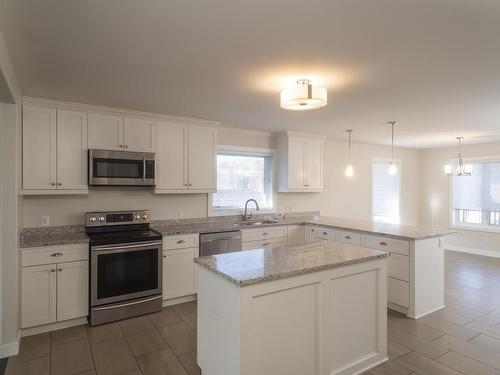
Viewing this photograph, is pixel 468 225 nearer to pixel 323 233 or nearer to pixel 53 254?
pixel 323 233

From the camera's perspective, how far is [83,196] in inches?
146

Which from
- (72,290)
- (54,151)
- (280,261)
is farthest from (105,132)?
(280,261)

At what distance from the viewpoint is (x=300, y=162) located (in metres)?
5.25

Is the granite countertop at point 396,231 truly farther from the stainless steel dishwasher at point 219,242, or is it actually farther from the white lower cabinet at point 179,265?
the white lower cabinet at point 179,265

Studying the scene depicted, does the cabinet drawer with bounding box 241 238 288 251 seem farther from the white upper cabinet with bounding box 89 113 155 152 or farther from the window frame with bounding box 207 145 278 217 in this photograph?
the white upper cabinet with bounding box 89 113 155 152

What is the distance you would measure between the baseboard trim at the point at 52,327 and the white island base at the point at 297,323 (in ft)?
5.73

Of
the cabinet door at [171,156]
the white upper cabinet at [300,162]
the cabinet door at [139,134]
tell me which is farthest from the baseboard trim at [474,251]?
the cabinet door at [139,134]

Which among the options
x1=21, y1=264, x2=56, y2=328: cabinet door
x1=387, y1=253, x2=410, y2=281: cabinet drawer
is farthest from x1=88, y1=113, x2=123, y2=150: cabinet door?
x1=387, y1=253, x2=410, y2=281: cabinet drawer

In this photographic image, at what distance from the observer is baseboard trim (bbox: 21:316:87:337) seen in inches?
117

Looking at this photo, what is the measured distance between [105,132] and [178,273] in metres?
1.88

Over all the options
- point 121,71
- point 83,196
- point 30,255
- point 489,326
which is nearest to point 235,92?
point 121,71

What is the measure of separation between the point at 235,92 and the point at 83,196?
2.24 m

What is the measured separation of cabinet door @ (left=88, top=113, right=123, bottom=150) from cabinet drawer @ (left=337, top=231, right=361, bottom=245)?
3007mm

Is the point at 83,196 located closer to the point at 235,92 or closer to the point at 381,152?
the point at 235,92
